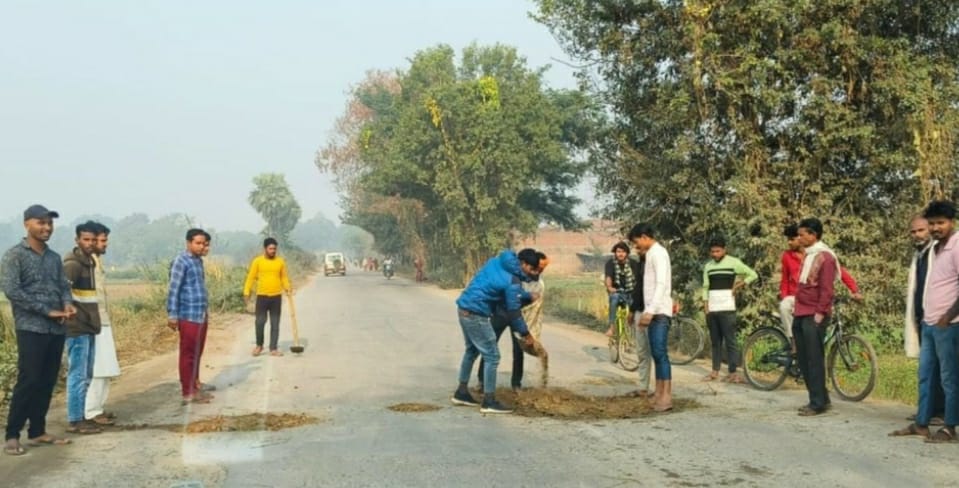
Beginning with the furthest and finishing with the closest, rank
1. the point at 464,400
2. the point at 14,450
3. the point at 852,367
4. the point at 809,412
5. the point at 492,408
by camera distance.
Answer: the point at 852,367 → the point at 464,400 → the point at 492,408 → the point at 809,412 → the point at 14,450

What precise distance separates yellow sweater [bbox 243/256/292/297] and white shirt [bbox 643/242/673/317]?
6.77m

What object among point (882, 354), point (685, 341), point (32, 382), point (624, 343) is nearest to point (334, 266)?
point (685, 341)

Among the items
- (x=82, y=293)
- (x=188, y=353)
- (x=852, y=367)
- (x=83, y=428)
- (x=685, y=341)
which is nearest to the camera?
(x=83, y=428)

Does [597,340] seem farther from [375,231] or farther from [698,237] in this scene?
[375,231]

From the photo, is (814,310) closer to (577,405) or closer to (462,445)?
(577,405)

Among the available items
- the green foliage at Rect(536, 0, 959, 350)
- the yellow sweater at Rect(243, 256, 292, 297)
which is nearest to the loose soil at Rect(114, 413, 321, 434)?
the yellow sweater at Rect(243, 256, 292, 297)

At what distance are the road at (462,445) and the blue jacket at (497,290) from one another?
1069 mm

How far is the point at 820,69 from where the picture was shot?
1319 cm

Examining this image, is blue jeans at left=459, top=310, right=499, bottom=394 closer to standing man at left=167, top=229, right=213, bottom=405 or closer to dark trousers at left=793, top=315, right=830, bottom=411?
standing man at left=167, top=229, right=213, bottom=405

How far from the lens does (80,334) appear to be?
25.2 ft

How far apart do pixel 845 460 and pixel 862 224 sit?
800 cm

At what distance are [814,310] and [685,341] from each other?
193 inches

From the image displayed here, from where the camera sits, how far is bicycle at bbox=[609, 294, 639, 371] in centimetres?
1230

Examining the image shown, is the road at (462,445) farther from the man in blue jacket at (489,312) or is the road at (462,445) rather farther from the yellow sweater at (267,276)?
the yellow sweater at (267,276)
